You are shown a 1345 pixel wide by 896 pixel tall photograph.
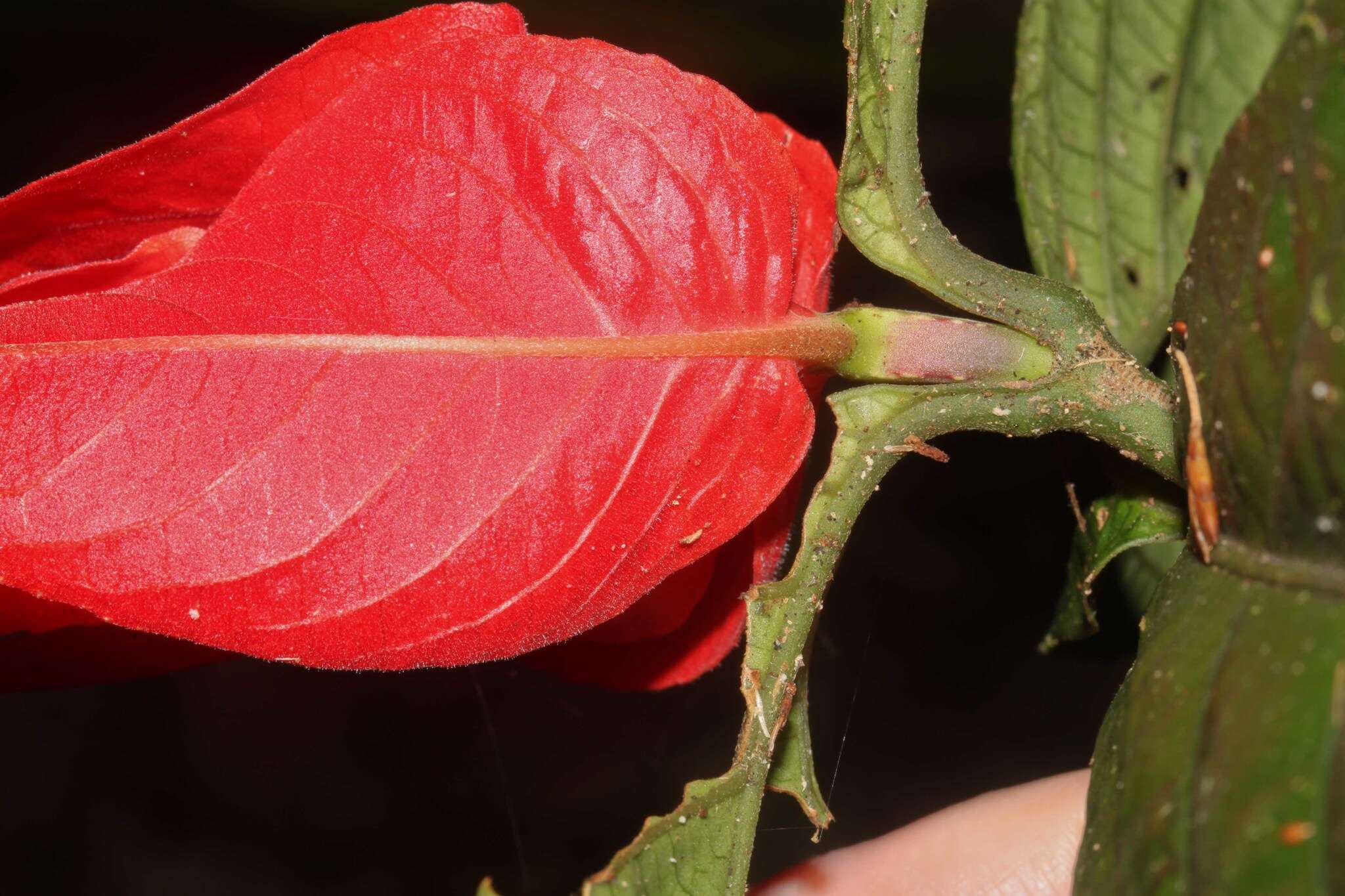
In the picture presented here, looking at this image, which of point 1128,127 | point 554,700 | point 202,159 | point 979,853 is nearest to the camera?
point 202,159

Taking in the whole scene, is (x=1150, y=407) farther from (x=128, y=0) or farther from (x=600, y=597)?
(x=128, y=0)

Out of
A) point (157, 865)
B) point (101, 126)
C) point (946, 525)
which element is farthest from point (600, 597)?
point (157, 865)

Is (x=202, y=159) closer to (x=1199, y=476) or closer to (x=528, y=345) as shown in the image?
(x=528, y=345)

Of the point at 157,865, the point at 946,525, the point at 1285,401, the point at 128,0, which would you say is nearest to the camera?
the point at 1285,401

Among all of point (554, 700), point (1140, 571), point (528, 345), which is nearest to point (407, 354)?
point (528, 345)

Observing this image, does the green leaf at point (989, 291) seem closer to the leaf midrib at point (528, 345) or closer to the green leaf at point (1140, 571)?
the leaf midrib at point (528, 345)
